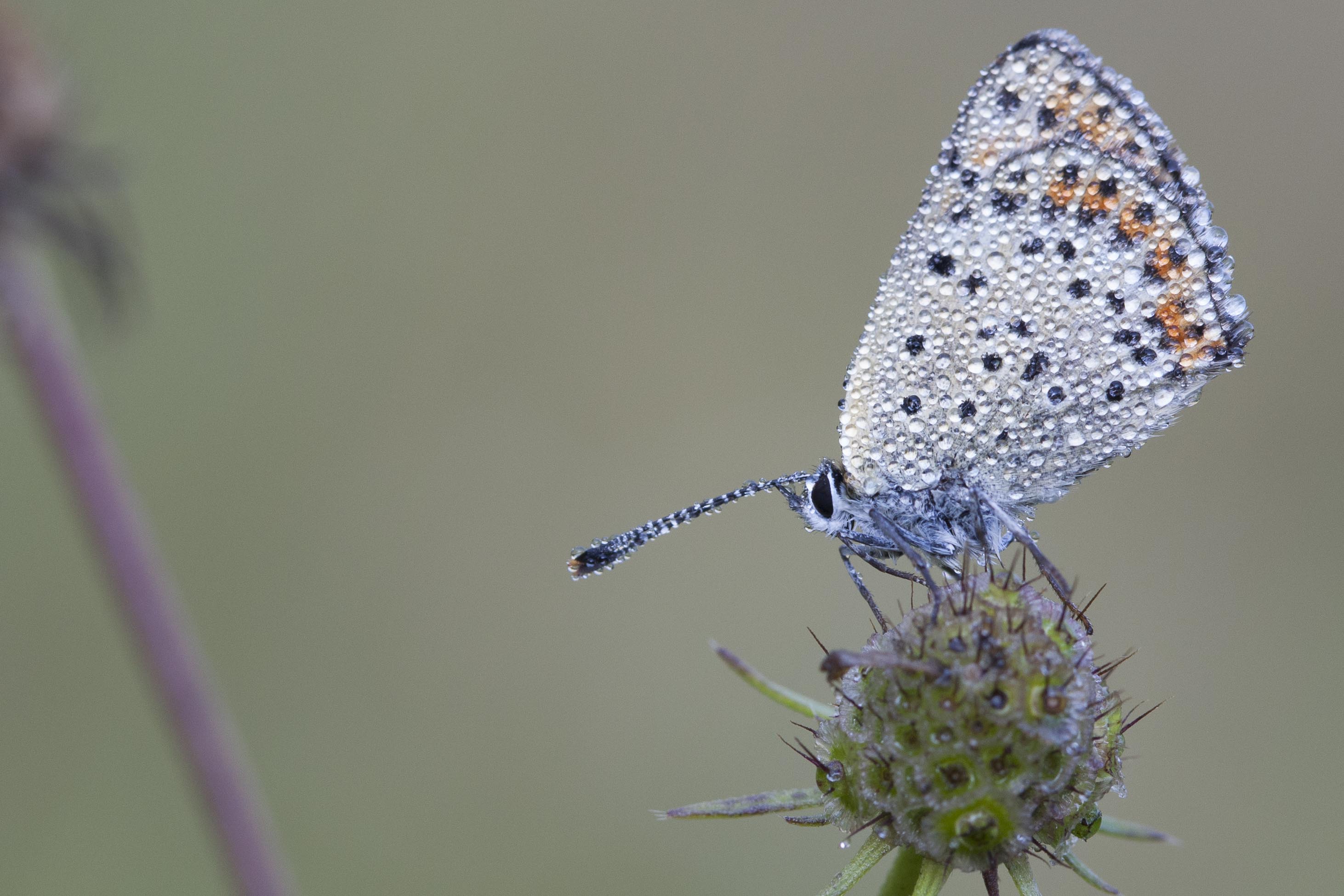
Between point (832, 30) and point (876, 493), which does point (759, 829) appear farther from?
point (832, 30)

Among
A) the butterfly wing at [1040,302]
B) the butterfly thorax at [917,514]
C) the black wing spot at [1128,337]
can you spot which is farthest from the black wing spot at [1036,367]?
the butterfly thorax at [917,514]

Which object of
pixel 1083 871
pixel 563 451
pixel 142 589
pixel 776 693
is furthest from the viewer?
pixel 563 451

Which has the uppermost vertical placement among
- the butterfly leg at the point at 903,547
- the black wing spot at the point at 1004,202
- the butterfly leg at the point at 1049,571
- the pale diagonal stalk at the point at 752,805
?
the black wing spot at the point at 1004,202

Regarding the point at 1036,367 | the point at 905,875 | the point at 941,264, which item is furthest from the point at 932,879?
the point at 941,264

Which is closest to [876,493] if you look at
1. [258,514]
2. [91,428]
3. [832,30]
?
[91,428]

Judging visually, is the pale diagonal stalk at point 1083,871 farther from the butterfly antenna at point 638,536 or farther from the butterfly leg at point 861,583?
the butterfly antenna at point 638,536

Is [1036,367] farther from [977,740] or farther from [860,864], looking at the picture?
[860,864]
